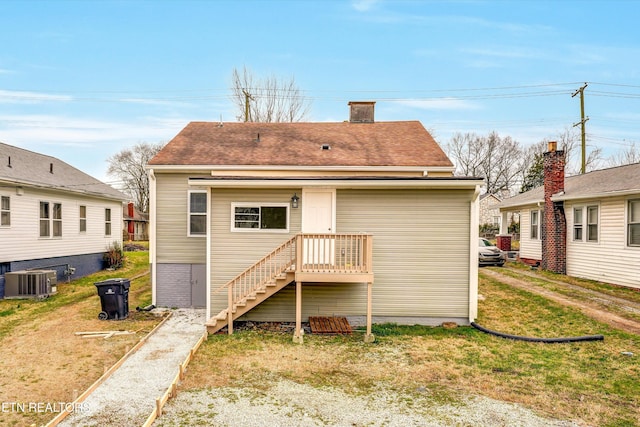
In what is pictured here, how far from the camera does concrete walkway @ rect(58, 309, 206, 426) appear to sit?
16.2 ft

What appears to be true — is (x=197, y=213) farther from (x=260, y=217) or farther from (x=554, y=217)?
(x=554, y=217)

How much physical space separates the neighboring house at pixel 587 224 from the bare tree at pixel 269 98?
17420 millimetres

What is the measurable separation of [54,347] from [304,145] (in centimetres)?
909

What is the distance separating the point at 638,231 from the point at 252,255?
12.4m

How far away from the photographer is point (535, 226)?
18.4m

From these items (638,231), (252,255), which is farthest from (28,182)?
(638,231)

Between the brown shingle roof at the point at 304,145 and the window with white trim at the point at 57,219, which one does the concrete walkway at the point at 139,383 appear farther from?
the window with white trim at the point at 57,219

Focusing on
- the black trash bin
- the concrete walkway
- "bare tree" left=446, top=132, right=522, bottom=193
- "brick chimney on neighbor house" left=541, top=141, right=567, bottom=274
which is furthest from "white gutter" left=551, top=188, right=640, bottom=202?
"bare tree" left=446, top=132, right=522, bottom=193

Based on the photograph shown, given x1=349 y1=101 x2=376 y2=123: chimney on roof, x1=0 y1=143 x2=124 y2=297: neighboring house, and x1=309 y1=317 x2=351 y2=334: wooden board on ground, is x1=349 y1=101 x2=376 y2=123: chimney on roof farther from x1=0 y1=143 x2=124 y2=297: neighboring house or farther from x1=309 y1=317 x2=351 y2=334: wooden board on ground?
x1=0 y1=143 x2=124 y2=297: neighboring house

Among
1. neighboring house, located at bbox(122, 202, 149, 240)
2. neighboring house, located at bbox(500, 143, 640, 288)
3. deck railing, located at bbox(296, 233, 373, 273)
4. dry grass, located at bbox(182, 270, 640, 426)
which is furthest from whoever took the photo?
neighboring house, located at bbox(122, 202, 149, 240)

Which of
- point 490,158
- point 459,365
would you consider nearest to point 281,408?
point 459,365

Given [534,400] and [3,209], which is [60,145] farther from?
[534,400]

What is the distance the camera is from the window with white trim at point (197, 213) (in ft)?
37.6

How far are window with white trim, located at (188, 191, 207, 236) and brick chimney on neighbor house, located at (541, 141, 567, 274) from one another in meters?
14.2
